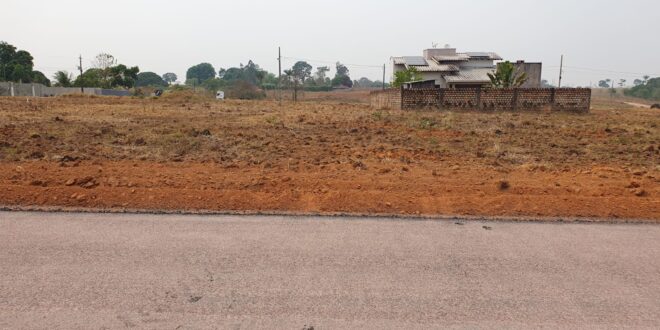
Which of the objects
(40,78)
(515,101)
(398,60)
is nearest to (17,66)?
(40,78)

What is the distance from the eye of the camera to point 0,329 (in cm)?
309

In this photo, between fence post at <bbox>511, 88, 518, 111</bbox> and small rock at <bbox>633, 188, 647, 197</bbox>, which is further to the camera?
fence post at <bbox>511, 88, 518, 111</bbox>

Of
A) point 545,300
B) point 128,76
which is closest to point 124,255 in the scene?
point 545,300

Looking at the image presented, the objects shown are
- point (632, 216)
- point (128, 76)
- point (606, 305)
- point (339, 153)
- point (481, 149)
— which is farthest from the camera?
point (128, 76)

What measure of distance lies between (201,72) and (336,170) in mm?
173938

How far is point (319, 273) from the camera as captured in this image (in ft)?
13.2

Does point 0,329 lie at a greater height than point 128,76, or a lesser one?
lesser

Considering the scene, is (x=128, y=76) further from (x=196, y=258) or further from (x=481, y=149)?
(x=196, y=258)

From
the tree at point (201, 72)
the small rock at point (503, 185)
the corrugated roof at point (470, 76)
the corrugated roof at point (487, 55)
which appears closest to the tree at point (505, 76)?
the corrugated roof at point (470, 76)

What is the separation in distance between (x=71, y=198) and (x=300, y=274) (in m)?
4.14

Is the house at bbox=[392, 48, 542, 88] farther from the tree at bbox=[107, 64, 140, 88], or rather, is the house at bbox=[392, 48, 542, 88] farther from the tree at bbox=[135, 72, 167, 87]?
the tree at bbox=[135, 72, 167, 87]

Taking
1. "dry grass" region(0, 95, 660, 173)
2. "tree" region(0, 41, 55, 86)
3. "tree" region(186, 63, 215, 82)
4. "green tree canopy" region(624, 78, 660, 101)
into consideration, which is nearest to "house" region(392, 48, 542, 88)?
"dry grass" region(0, 95, 660, 173)

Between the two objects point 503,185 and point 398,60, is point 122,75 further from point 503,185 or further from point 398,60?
point 503,185

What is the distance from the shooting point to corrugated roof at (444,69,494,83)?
4994 centimetres
